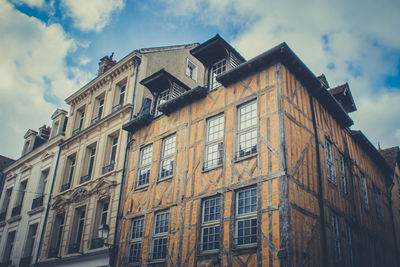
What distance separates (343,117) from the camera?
14.5 meters

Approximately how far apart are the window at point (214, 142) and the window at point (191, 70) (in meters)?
8.41

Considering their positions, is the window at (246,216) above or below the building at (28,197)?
below

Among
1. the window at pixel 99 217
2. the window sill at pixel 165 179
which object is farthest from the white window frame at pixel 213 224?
the window at pixel 99 217

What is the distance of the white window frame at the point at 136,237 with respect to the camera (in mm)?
13172

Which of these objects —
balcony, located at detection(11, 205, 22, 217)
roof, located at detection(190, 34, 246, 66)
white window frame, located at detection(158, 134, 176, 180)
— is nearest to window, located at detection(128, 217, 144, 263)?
white window frame, located at detection(158, 134, 176, 180)

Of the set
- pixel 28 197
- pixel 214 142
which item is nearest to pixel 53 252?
pixel 28 197

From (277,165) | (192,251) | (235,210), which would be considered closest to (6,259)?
(192,251)

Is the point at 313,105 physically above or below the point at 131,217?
above

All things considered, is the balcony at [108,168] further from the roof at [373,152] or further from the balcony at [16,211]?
the roof at [373,152]

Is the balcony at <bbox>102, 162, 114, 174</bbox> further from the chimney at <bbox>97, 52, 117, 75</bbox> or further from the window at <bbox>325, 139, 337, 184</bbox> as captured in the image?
the window at <bbox>325, 139, 337, 184</bbox>

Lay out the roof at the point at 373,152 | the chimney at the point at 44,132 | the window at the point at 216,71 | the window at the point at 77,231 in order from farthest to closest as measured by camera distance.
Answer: the chimney at the point at 44,132 → the window at the point at 77,231 → the roof at the point at 373,152 → the window at the point at 216,71

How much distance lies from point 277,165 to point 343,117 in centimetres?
582

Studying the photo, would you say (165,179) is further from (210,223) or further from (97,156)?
(97,156)

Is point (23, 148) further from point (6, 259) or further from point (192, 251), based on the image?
point (192, 251)
